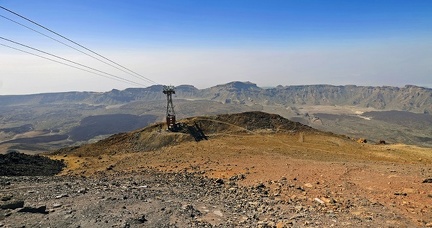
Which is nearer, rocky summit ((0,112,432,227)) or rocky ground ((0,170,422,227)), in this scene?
rocky ground ((0,170,422,227))

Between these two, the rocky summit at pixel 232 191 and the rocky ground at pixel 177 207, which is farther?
the rocky summit at pixel 232 191

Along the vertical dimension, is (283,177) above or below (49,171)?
above

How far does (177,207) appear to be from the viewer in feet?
44.4

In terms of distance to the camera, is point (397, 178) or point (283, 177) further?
point (283, 177)

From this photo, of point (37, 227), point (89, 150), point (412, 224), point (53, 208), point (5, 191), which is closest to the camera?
point (37, 227)

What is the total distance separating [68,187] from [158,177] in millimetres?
5924

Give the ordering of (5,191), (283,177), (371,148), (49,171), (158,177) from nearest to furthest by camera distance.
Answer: (5,191)
(283,177)
(158,177)
(49,171)
(371,148)

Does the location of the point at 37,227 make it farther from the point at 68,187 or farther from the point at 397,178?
the point at 397,178

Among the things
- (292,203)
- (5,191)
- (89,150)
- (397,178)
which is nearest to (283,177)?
(292,203)

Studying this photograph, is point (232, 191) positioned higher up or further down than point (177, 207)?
further down

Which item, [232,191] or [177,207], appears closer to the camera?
[177,207]

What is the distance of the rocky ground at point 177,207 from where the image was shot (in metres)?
11.8

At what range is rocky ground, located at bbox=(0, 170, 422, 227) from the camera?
38.6 feet

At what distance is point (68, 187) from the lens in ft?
54.6
